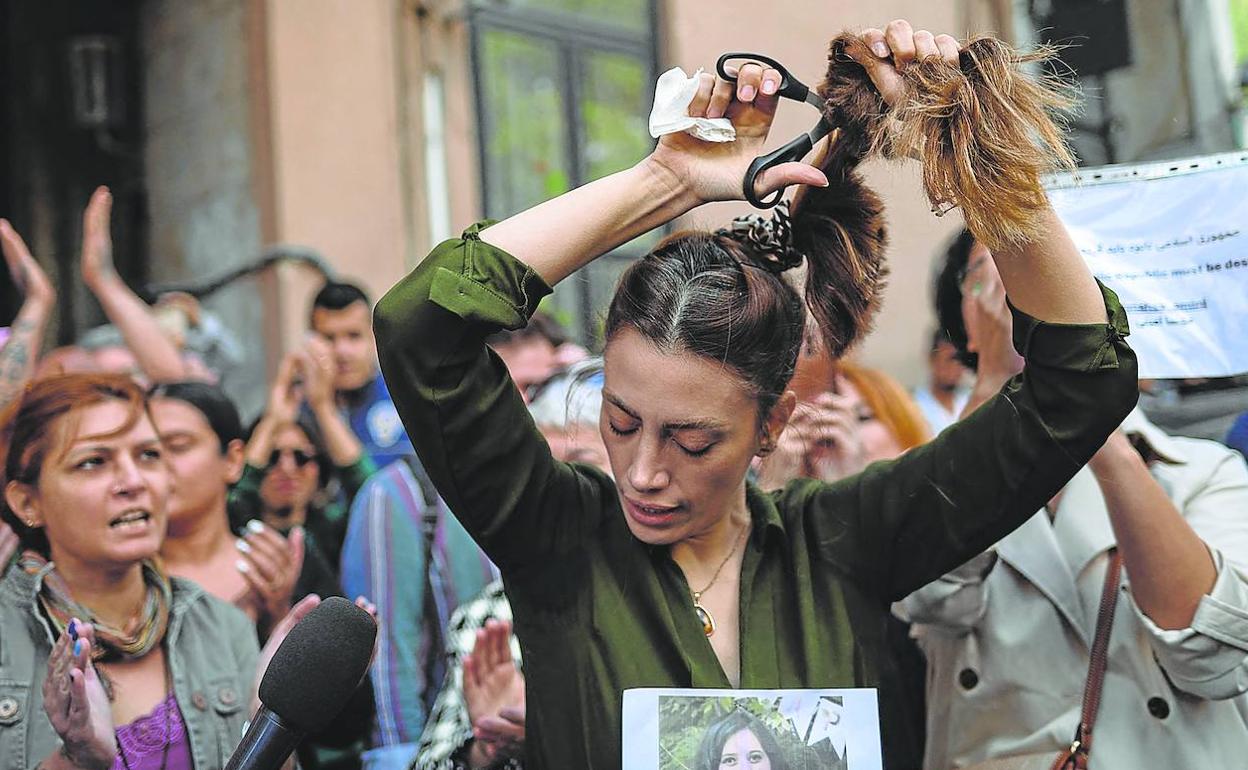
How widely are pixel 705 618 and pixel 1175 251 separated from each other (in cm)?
106

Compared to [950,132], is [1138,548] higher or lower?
lower

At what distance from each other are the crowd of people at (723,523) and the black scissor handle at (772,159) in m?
0.02

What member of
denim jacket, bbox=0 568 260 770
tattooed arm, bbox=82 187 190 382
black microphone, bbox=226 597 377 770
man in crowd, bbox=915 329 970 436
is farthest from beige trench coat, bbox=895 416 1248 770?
tattooed arm, bbox=82 187 190 382

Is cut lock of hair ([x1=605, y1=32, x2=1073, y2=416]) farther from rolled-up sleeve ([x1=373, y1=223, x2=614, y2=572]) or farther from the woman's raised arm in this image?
rolled-up sleeve ([x1=373, y1=223, x2=614, y2=572])

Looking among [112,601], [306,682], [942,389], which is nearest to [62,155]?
[942,389]

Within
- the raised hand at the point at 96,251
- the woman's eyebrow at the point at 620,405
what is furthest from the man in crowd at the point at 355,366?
the woman's eyebrow at the point at 620,405

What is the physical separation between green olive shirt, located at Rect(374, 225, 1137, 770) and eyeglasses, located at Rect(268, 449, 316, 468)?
2.15 meters

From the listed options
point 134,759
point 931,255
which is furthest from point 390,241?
point 134,759

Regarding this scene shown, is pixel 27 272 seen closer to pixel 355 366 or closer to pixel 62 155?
pixel 355 366

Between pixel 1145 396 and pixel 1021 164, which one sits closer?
pixel 1021 164

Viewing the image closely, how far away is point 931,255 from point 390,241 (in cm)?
246

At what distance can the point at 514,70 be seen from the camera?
6785 mm

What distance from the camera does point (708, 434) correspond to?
196 cm

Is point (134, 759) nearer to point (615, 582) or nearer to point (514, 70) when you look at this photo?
point (615, 582)
